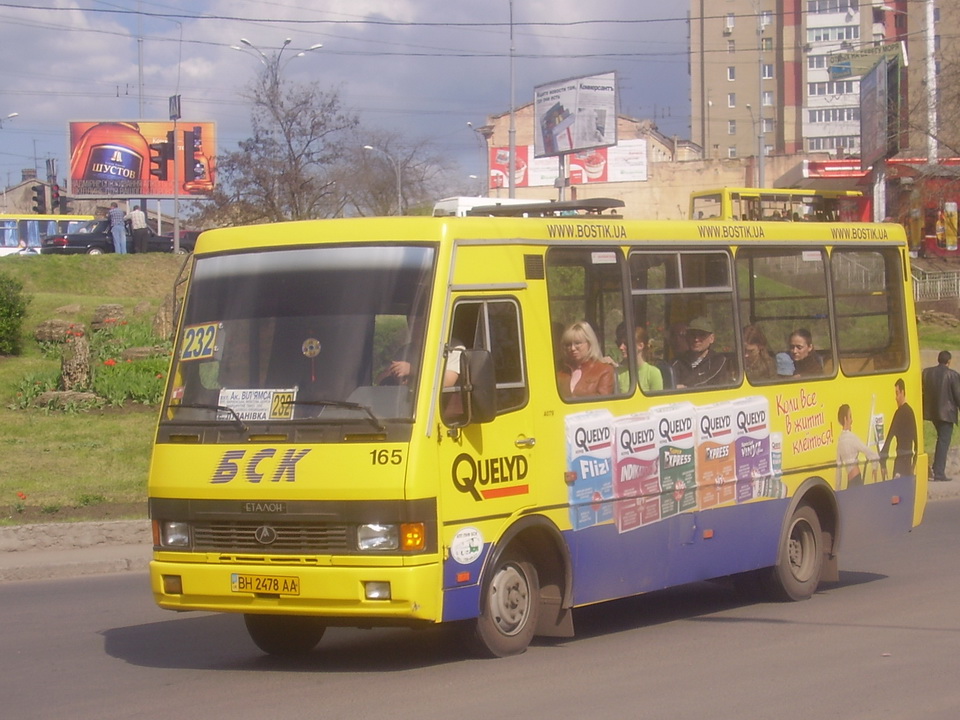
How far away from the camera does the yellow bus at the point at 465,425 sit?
7480 millimetres

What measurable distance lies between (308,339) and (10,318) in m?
18.1

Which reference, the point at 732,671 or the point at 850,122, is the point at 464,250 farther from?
the point at 850,122

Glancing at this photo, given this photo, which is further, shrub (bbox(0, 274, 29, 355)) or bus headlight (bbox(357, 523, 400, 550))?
shrub (bbox(0, 274, 29, 355))

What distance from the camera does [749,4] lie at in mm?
109938

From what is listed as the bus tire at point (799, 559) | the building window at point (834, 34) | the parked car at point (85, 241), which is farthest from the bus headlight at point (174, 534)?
the building window at point (834, 34)

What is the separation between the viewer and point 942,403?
1903cm

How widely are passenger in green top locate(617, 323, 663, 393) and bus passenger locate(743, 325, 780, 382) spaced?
1.10 meters

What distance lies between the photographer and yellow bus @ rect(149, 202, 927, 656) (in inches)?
295

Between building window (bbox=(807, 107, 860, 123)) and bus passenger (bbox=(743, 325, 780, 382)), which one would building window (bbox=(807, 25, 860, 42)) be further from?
bus passenger (bbox=(743, 325, 780, 382))

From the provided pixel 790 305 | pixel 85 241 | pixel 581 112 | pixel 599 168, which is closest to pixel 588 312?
pixel 790 305

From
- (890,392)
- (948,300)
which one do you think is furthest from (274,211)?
(890,392)

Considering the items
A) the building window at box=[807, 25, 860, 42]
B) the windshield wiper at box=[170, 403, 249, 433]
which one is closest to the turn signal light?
the windshield wiper at box=[170, 403, 249, 433]

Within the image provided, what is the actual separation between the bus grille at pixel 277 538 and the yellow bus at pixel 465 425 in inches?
0.5

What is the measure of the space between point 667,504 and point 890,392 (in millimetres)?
3356
